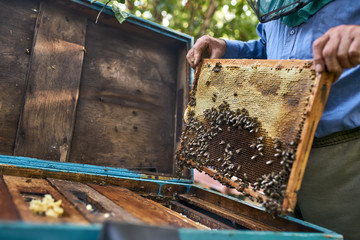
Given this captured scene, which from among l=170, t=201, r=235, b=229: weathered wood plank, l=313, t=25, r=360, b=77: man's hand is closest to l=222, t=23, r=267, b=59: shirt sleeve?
l=313, t=25, r=360, b=77: man's hand

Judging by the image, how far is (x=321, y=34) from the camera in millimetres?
2254

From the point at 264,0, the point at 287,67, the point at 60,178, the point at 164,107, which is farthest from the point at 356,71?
the point at 60,178

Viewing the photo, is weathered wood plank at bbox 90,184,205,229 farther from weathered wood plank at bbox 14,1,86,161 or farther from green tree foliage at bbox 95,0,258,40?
green tree foliage at bbox 95,0,258,40

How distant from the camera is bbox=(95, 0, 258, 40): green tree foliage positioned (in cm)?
736

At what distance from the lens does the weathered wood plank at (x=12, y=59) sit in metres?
2.78

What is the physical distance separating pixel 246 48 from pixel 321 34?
0.94 metres

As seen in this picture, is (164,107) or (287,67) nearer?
(287,67)

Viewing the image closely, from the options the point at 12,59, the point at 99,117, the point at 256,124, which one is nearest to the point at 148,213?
the point at 256,124

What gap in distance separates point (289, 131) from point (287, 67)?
0.52 metres

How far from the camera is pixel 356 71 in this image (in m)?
2.10

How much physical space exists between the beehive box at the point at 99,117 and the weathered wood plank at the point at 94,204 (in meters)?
0.01

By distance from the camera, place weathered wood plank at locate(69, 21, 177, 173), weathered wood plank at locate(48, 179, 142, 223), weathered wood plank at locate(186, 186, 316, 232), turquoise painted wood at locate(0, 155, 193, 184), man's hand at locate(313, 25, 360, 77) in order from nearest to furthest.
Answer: weathered wood plank at locate(48, 179, 142, 223), man's hand at locate(313, 25, 360, 77), weathered wood plank at locate(186, 186, 316, 232), turquoise painted wood at locate(0, 155, 193, 184), weathered wood plank at locate(69, 21, 177, 173)

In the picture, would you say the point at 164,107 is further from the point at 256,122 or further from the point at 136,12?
the point at 136,12

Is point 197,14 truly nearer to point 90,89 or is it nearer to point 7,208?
point 90,89
